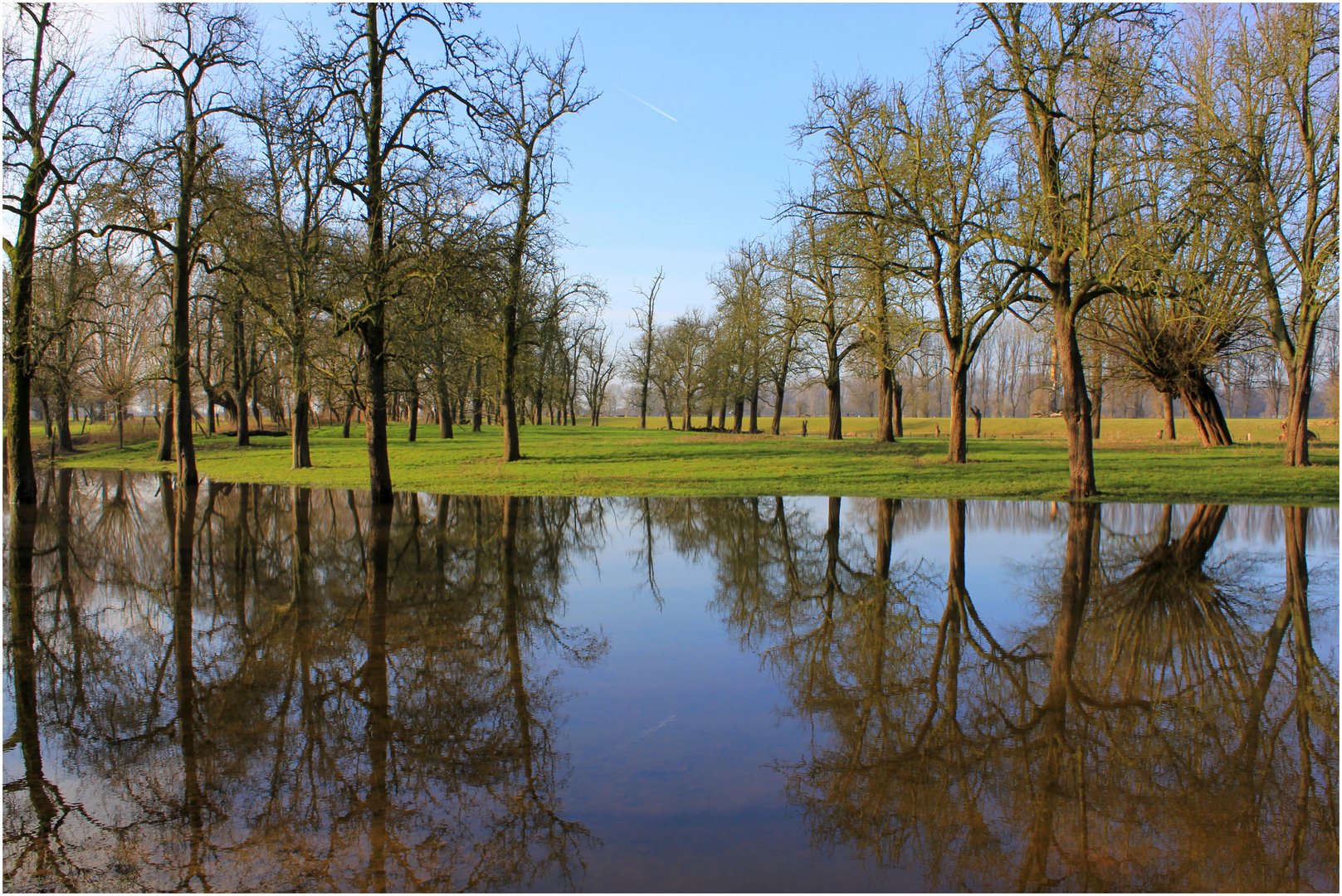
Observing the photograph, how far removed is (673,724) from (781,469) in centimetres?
1905

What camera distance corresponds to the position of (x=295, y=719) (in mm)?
5293

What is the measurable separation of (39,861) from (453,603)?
188 inches

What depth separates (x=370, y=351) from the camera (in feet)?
54.7

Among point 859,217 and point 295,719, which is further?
point 859,217

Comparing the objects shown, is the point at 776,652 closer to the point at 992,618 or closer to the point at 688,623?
the point at 688,623

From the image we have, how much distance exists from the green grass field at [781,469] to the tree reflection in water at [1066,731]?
34.3 feet

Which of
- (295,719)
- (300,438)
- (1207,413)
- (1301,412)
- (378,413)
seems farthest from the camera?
(1207,413)

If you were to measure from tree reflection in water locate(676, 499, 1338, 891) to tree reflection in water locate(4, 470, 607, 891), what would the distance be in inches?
68.7

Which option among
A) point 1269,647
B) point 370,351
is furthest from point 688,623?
point 370,351

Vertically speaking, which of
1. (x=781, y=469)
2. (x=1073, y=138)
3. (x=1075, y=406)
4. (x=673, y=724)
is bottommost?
(x=673, y=724)

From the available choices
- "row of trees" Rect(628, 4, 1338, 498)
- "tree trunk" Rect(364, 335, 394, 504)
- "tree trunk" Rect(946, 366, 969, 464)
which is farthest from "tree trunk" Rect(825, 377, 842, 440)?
"tree trunk" Rect(364, 335, 394, 504)

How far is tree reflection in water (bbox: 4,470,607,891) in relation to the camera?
375 centimetres

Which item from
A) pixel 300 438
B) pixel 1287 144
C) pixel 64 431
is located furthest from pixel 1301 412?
pixel 64 431

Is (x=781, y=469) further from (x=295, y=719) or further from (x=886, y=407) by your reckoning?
(x=295, y=719)
